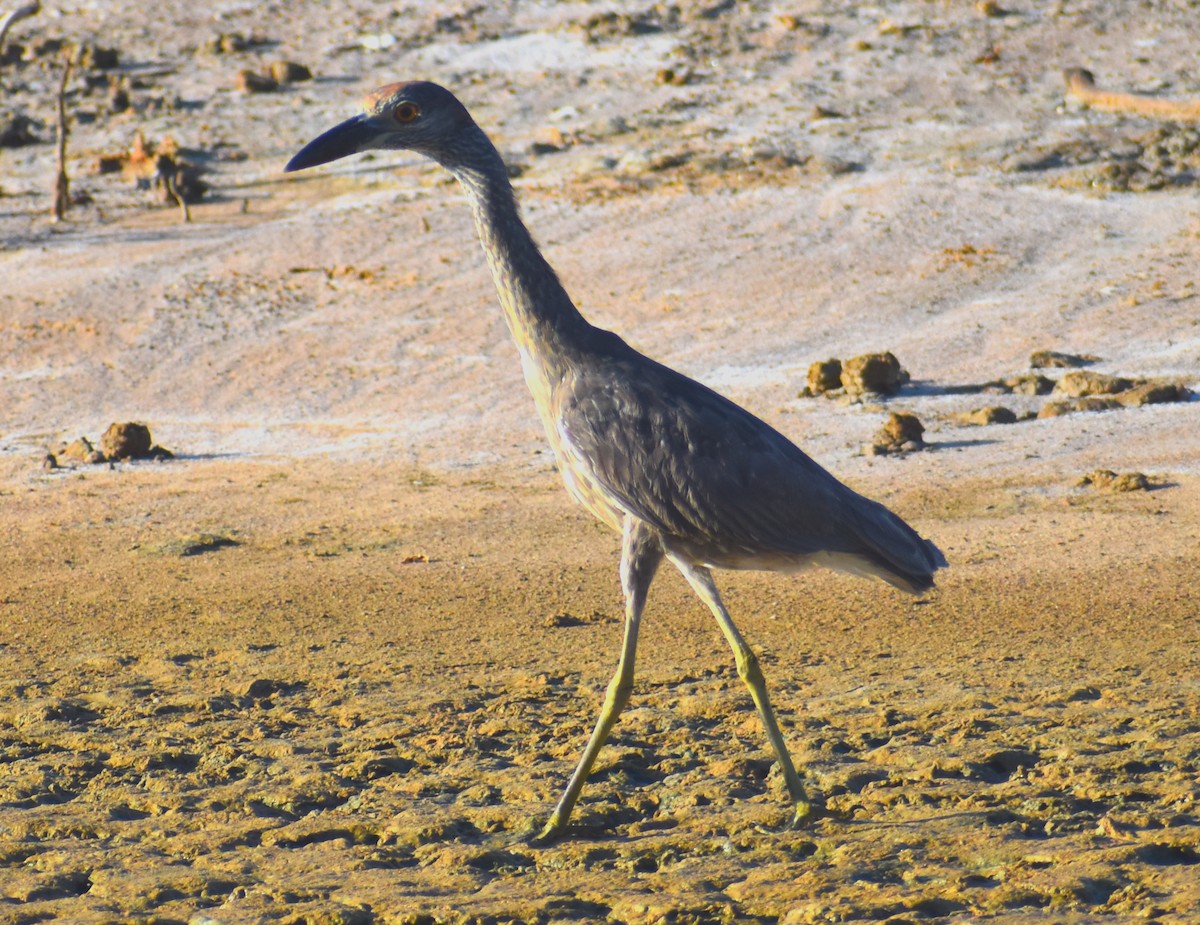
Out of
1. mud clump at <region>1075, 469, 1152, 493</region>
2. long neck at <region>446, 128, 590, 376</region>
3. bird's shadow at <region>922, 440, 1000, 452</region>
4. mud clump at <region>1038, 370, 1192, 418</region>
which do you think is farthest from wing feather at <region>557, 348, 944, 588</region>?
mud clump at <region>1038, 370, 1192, 418</region>

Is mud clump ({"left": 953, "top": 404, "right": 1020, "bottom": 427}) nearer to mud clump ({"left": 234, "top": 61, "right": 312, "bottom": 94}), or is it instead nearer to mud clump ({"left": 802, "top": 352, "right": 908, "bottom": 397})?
mud clump ({"left": 802, "top": 352, "right": 908, "bottom": 397})

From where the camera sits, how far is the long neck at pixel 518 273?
491 centimetres

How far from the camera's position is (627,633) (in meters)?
4.76

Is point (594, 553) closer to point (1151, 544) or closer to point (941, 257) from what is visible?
point (1151, 544)

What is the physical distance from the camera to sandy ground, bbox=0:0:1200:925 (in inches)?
177

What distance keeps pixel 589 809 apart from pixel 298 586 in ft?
10.3

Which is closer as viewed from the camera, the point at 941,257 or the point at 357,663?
the point at 357,663

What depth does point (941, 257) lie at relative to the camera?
1403cm

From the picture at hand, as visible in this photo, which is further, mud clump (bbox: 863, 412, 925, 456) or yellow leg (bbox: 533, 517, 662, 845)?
mud clump (bbox: 863, 412, 925, 456)

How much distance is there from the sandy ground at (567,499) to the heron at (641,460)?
0.57 meters

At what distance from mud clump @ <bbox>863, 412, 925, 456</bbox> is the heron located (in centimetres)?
492

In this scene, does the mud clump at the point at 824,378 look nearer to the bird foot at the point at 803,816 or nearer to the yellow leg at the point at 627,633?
the yellow leg at the point at 627,633

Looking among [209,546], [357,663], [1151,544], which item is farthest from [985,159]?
[357,663]

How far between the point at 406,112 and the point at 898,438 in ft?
18.3
